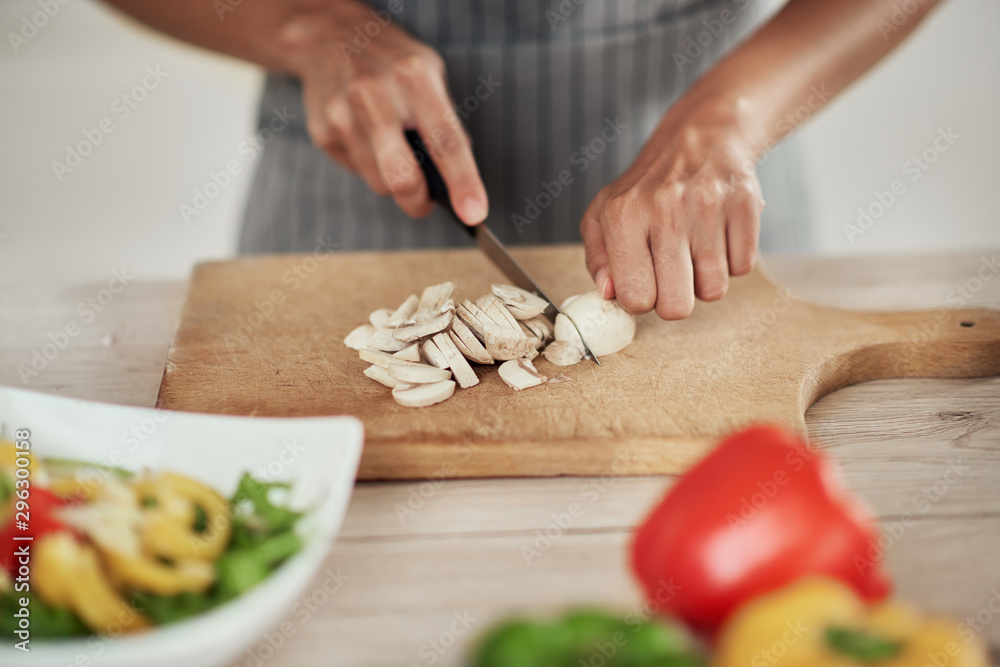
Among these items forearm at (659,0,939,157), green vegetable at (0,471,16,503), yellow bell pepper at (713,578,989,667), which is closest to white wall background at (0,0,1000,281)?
forearm at (659,0,939,157)

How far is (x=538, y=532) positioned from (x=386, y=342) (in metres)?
0.38

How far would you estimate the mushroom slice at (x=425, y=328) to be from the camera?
1052 mm

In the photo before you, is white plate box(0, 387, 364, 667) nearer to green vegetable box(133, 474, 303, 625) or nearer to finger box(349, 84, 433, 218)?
green vegetable box(133, 474, 303, 625)

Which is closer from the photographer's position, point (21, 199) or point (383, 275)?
point (383, 275)

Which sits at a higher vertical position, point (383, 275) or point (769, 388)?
point (769, 388)

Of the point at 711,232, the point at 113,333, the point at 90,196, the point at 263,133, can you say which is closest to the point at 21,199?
the point at 90,196

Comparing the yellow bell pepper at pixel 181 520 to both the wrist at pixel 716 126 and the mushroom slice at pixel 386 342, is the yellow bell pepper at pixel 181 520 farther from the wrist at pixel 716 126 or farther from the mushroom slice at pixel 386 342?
the wrist at pixel 716 126

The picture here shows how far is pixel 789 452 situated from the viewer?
62 centimetres

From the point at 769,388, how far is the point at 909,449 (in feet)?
0.56

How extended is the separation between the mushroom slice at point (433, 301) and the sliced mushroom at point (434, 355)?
5 centimetres

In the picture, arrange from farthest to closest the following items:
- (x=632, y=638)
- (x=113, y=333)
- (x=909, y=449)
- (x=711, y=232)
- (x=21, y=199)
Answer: (x=21, y=199) → (x=113, y=333) → (x=711, y=232) → (x=909, y=449) → (x=632, y=638)

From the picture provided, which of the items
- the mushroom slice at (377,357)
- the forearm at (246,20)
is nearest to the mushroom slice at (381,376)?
the mushroom slice at (377,357)

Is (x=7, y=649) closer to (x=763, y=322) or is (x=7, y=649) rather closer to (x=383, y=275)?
(x=383, y=275)

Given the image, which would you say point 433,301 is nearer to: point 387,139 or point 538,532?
point 387,139
